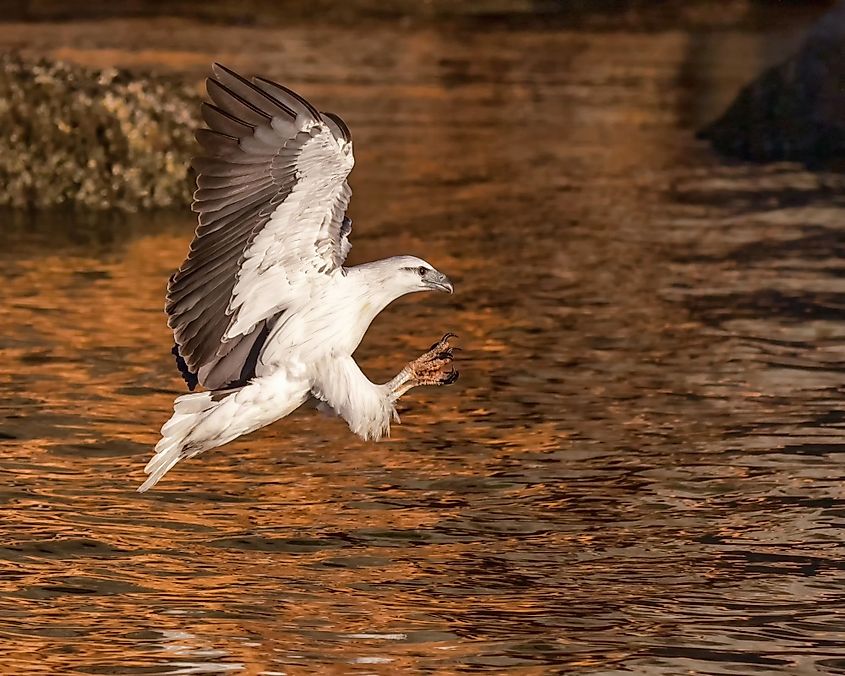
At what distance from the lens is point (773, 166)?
811 inches

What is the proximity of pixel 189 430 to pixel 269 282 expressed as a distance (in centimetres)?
70

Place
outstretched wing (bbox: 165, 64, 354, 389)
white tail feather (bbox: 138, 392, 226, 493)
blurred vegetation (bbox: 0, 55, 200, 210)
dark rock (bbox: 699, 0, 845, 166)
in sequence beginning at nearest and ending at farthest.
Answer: outstretched wing (bbox: 165, 64, 354, 389), white tail feather (bbox: 138, 392, 226, 493), blurred vegetation (bbox: 0, 55, 200, 210), dark rock (bbox: 699, 0, 845, 166)

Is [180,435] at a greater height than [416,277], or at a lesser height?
lesser

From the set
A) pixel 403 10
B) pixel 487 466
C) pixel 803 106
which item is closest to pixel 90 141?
pixel 803 106

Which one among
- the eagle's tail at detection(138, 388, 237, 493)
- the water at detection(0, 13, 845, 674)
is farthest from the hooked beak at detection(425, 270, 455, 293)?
the water at detection(0, 13, 845, 674)

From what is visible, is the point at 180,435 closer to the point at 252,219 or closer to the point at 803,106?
the point at 252,219

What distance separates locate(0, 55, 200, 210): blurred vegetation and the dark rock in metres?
6.95

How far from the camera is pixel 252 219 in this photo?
25.8 ft

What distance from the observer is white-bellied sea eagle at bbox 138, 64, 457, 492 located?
25.3ft

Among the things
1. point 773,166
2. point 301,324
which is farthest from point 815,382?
point 773,166

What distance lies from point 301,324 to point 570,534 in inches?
58.5

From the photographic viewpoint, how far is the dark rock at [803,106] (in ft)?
69.3

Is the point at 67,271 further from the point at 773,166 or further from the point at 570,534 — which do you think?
the point at 773,166

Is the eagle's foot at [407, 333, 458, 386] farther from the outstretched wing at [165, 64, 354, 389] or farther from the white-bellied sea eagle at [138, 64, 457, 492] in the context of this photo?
the outstretched wing at [165, 64, 354, 389]
